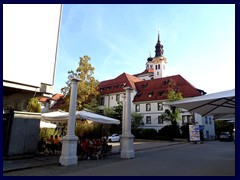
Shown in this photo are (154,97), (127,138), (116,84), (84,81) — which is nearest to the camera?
(127,138)

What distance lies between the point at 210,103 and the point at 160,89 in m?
35.3

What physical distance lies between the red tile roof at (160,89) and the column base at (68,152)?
31.5 m

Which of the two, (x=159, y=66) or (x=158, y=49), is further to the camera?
(x=158, y=49)

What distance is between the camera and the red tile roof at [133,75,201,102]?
38469 mm

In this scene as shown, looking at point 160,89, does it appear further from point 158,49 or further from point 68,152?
point 68,152

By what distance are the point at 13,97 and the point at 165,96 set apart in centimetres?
3170

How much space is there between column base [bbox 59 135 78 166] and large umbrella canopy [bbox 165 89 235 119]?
14.8ft

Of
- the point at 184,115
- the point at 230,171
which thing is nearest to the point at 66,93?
the point at 184,115

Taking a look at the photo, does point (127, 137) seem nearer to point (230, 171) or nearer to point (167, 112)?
point (230, 171)

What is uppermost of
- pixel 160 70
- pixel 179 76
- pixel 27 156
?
pixel 160 70

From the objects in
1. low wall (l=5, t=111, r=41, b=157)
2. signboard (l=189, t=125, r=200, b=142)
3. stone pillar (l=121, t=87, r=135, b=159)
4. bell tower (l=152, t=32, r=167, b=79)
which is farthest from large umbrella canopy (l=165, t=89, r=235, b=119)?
→ bell tower (l=152, t=32, r=167, b=79)

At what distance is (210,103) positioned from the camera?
7590 mm

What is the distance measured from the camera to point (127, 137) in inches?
454

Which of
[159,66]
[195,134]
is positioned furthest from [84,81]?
[159,66]
